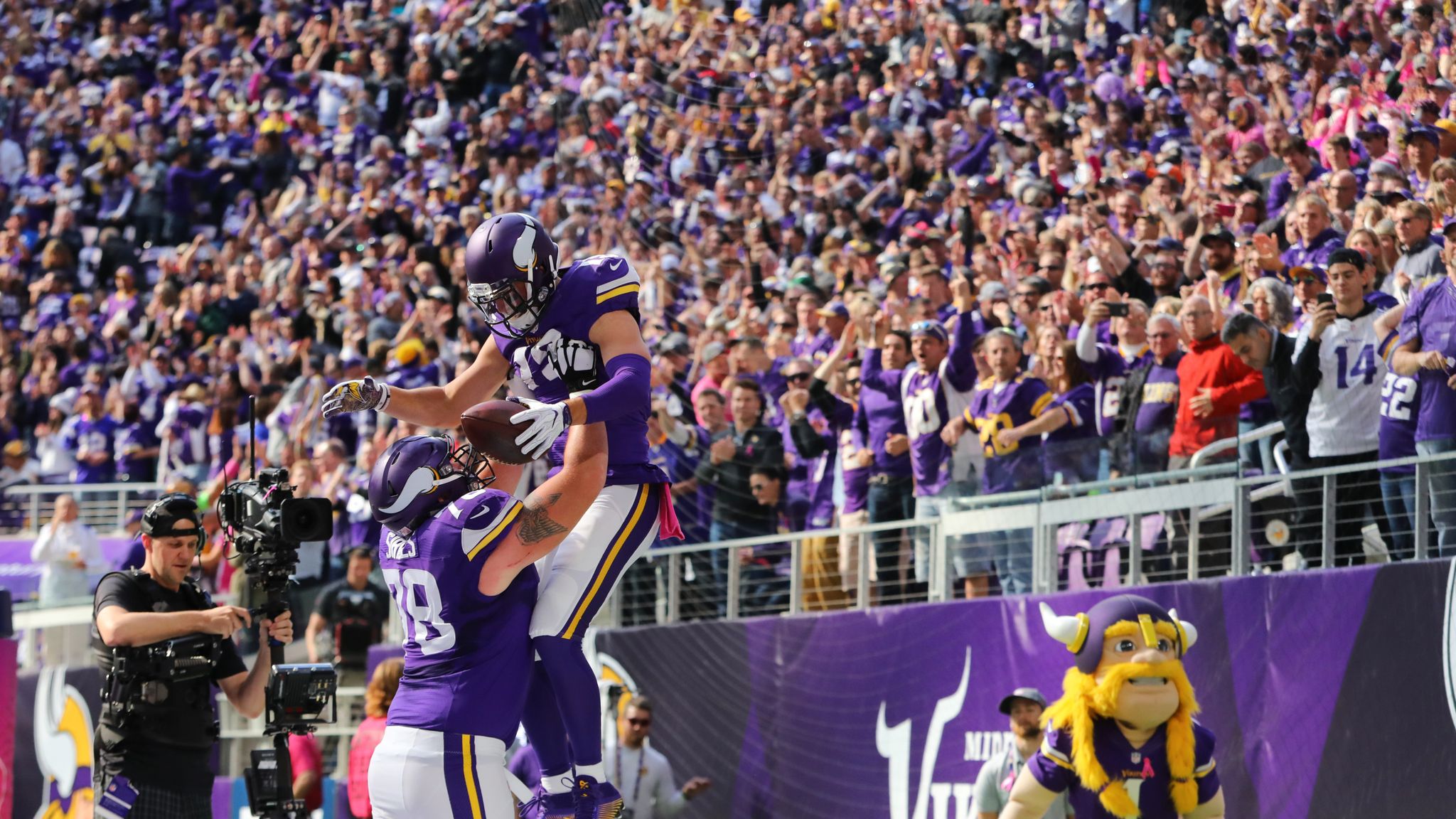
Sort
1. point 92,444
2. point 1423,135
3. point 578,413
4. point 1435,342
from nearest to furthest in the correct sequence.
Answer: point 578,413
point 1435,342
point 1423,135
point 92,444

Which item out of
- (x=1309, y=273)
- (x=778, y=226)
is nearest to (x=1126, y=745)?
(x=1309, y=273)

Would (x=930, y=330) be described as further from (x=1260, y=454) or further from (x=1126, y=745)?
(x=1126, y=745)

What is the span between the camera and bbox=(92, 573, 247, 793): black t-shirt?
7062mm

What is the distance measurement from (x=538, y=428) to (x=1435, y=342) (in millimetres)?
4335

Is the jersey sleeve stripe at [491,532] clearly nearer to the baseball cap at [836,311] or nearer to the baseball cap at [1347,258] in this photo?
the baseball cap at [1347,258]

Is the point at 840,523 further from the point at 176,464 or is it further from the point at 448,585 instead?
the point at 176,464

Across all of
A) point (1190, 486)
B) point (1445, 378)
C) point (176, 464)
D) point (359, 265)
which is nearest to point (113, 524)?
point (176, 464)

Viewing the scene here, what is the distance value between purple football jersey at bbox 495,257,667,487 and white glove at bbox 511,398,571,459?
603mm

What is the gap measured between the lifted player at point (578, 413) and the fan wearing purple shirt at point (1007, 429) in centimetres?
320

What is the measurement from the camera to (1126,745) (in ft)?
20.8

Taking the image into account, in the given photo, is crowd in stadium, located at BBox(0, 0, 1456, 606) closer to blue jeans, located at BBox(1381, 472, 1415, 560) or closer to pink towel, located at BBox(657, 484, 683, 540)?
blue jeans, located at BBox(1381, 472, 1415, 560)

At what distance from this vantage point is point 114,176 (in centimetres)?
2355

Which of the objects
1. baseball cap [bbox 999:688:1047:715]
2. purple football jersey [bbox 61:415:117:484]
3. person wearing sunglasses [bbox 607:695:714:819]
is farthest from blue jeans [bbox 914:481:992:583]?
purple football jersey [bbox 61:415:117:484]

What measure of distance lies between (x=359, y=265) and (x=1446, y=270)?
1274cm
